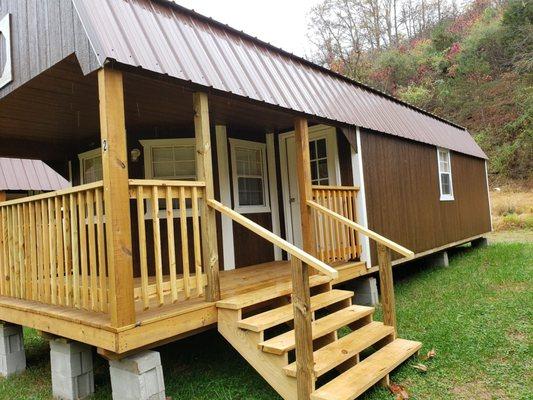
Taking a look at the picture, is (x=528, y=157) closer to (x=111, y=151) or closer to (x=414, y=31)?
(x=414, y=31)

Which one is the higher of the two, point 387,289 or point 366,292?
point 387,289

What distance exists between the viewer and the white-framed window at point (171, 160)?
5.83 m

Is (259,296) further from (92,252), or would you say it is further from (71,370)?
(71,370)

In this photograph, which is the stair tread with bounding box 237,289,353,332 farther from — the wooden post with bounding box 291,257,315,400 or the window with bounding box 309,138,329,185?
the window with bounding box 309,138,329,185

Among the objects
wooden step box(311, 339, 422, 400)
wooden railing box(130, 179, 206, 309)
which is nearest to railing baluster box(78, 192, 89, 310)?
wooden railing box(130, 179, 206, 309)

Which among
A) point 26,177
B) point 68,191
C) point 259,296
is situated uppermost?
point 26,177

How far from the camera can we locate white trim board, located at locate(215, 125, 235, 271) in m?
5.79

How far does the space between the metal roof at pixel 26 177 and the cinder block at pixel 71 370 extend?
957 centimetres

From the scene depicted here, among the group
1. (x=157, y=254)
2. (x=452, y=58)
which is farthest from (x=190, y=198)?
(x=452, y=58)

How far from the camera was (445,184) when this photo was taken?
8.69 meters

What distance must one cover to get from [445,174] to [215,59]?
259 inches

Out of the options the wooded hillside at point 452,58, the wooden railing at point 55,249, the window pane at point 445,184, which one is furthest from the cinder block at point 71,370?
the wooded hillside at point 452,58

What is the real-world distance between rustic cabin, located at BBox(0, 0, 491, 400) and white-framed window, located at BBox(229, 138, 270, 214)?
32mm

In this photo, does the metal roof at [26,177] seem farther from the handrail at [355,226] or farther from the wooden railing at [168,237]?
the wooden railing at [168,237]
